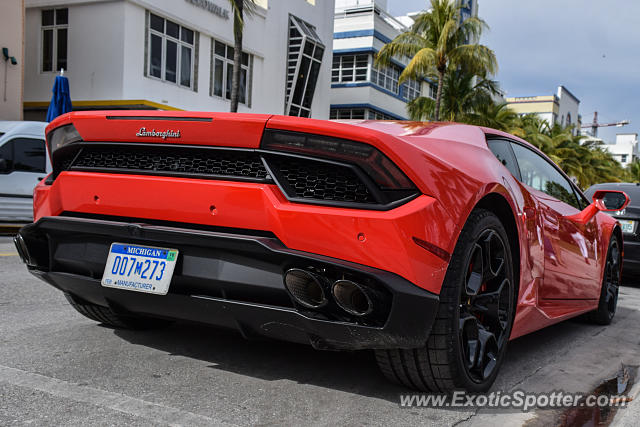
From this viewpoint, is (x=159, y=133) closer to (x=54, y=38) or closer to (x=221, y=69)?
(x=54, y=38)

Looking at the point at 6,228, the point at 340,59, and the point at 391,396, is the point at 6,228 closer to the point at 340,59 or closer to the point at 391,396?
the point at 391,396

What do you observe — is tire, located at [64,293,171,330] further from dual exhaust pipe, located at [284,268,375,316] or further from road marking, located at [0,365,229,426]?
dual exhaust pipe, located at [284,268,375,316]

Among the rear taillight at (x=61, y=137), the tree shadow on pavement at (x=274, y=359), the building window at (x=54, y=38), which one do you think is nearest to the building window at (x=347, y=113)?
the building window at (x=54, y=38)

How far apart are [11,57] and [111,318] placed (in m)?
15.5

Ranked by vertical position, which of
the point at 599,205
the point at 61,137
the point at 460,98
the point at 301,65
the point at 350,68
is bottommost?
the point at 599,205

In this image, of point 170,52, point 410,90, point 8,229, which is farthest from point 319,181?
point 410,90

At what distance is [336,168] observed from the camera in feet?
7.88

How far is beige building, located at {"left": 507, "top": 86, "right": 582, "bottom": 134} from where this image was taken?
90.9 meters

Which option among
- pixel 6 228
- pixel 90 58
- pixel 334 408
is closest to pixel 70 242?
pixel 334 408

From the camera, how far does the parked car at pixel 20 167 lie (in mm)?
9430

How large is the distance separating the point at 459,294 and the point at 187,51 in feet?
64.8

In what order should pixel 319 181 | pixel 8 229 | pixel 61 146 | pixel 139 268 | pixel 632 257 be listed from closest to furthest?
pixel 319 181 < pixel 139 268 < pixel 61 146 < pixel 632 257 < pixel 8 229

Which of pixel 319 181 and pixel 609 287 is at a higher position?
pixel 319 181

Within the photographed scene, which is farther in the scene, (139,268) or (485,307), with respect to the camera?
(485,307)
